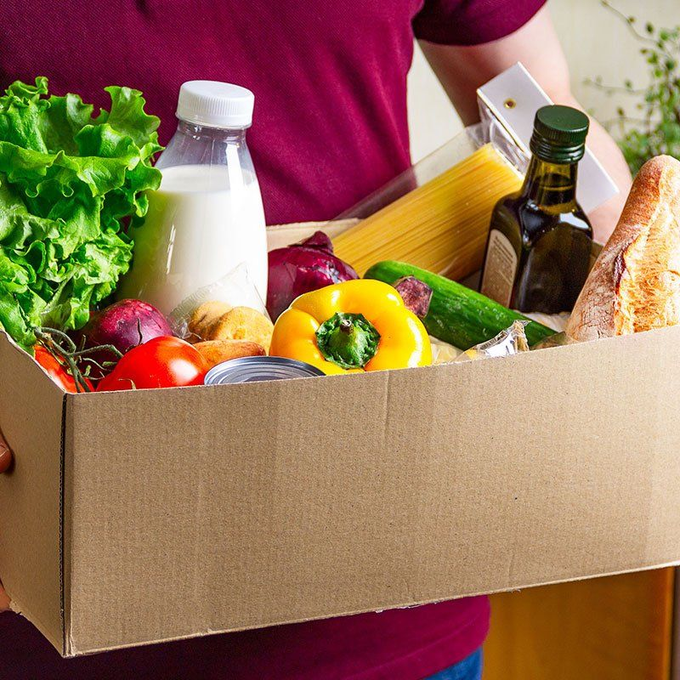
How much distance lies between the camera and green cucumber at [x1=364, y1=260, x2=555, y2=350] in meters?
1.01

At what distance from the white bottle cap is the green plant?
1573 millimetres

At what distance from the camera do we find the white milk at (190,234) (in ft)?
3.09

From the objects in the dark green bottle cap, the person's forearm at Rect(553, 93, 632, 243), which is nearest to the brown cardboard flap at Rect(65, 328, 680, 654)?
the dark green bottle cap

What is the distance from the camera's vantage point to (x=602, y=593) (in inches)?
60.6

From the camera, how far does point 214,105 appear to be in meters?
0.88

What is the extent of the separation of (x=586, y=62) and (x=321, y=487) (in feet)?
7.35

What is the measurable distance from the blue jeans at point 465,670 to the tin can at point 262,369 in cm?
42

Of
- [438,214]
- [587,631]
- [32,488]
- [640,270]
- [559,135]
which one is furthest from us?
[587,631]

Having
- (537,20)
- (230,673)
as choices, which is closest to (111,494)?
(230,673)

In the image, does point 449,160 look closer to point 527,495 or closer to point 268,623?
point 527,495

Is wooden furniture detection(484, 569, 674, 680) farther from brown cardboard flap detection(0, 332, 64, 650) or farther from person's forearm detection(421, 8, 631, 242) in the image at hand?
brown cardboard flap detection(0, 332, 64, 650)

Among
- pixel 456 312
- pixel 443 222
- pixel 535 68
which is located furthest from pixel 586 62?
pixel 456 312

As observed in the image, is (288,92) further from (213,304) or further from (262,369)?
(262,369)

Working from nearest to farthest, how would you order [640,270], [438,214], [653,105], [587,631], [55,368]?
[55,368] → [640,270] → [438,214] → [587,631] → [653,105]
